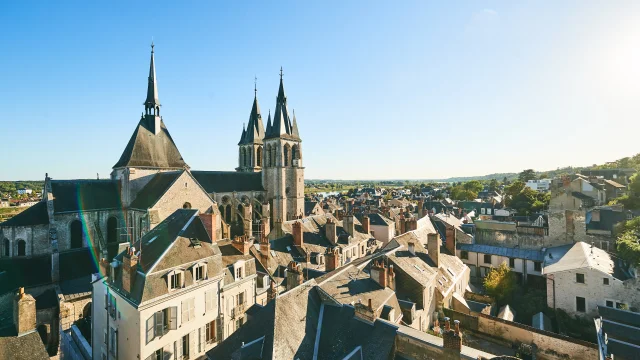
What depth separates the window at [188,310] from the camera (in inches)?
615

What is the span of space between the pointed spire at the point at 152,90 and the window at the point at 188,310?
2815cm

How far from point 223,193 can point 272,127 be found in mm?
12328

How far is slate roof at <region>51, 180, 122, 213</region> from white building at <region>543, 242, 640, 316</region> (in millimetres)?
40527

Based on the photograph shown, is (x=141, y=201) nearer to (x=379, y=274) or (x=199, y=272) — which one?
(x=199, y=272)

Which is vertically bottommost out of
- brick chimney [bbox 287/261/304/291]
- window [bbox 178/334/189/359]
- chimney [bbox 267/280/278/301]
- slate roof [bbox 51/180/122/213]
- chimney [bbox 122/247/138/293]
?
window [bbox 178/334/189/359]

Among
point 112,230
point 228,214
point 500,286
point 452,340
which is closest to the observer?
point 452,340

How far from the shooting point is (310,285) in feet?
51.9

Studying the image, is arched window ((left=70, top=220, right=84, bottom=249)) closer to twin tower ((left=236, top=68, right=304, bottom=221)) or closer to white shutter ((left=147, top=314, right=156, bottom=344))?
white shutter ((left=147, top=314, right=156, bottom=344))

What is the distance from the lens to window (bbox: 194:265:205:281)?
53.4ft

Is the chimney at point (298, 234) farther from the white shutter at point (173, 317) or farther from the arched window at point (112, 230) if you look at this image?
the arched window at point (112, 230)

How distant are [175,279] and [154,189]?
16.9 metres

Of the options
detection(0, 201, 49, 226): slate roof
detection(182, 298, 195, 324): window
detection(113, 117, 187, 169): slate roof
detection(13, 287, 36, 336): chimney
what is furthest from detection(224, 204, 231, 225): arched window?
detection(13, 287, 36, 336): chimney

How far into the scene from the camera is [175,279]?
15336 millimetres

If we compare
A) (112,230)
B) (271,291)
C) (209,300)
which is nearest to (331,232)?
(271,291)
